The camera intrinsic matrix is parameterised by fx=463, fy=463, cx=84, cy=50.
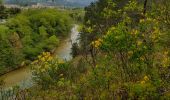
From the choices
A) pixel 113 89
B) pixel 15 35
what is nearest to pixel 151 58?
pixel 113 89

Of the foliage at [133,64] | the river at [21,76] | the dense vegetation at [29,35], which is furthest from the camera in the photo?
the dense vegetation at [29,35]

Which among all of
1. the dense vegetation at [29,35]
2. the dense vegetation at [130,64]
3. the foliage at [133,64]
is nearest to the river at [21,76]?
the dense vegetation at [29,35]

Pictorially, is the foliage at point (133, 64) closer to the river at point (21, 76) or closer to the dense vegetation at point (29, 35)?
the river at point (21, 76)

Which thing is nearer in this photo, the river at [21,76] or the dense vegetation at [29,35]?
the river at [21,76]

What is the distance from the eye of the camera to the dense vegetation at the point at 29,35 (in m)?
50.8

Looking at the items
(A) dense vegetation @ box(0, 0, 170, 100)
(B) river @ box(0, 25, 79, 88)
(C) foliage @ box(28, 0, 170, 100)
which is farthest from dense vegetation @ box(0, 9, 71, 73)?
(C) foliage @ box(28, 0, 170, 100)

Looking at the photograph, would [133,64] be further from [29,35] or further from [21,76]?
[29,35]

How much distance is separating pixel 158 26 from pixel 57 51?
44.9 metres

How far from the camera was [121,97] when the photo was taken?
13.4 m

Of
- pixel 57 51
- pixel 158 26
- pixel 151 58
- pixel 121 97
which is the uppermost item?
pixel 158 26

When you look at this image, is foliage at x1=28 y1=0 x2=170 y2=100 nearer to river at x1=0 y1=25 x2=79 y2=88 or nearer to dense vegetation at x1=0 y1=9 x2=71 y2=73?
river at x1=0 y1=25 x2=79 y2=88

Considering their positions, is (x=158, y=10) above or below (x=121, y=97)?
above

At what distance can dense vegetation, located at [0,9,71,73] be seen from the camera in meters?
50.8

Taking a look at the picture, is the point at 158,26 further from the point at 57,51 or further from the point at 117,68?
the point at 57,51
